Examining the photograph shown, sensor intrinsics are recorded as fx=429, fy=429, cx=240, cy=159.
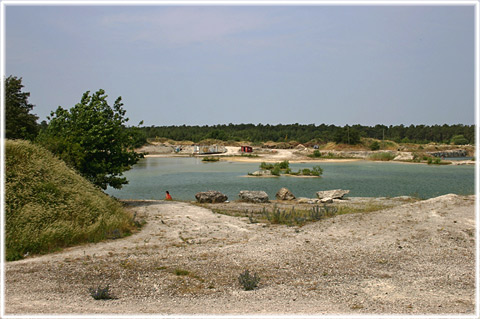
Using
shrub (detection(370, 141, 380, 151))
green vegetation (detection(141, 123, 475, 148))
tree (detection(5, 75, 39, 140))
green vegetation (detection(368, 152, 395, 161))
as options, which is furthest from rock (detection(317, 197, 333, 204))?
green vegetation (detection(141, 123, 475, 148))

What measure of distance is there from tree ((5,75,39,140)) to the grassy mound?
18.8 m

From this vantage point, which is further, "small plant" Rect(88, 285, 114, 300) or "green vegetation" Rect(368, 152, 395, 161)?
"green vegetation" Rect(368, 152, 395, 161)

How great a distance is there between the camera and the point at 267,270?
31.1 ft

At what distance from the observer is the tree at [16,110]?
32075mm

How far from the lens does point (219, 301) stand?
7414mm

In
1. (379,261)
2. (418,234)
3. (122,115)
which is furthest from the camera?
(122,115)

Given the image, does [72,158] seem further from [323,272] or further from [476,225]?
[476,225]

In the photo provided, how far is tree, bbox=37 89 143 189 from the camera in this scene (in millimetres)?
17733

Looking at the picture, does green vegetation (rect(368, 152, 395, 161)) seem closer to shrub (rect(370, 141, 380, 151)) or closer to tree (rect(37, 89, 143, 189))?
shrub (rect(370, 141, 380, 151))

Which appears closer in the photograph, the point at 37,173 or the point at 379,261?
the point at 379,261

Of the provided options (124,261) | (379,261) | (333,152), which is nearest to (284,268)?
(379,261)

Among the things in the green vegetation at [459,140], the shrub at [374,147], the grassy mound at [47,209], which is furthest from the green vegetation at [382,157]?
the grassy mound at [47,209]

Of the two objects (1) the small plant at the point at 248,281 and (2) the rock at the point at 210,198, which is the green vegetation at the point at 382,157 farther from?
(1) the small plant at the point at 248,281

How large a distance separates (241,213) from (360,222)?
517 centimetres
